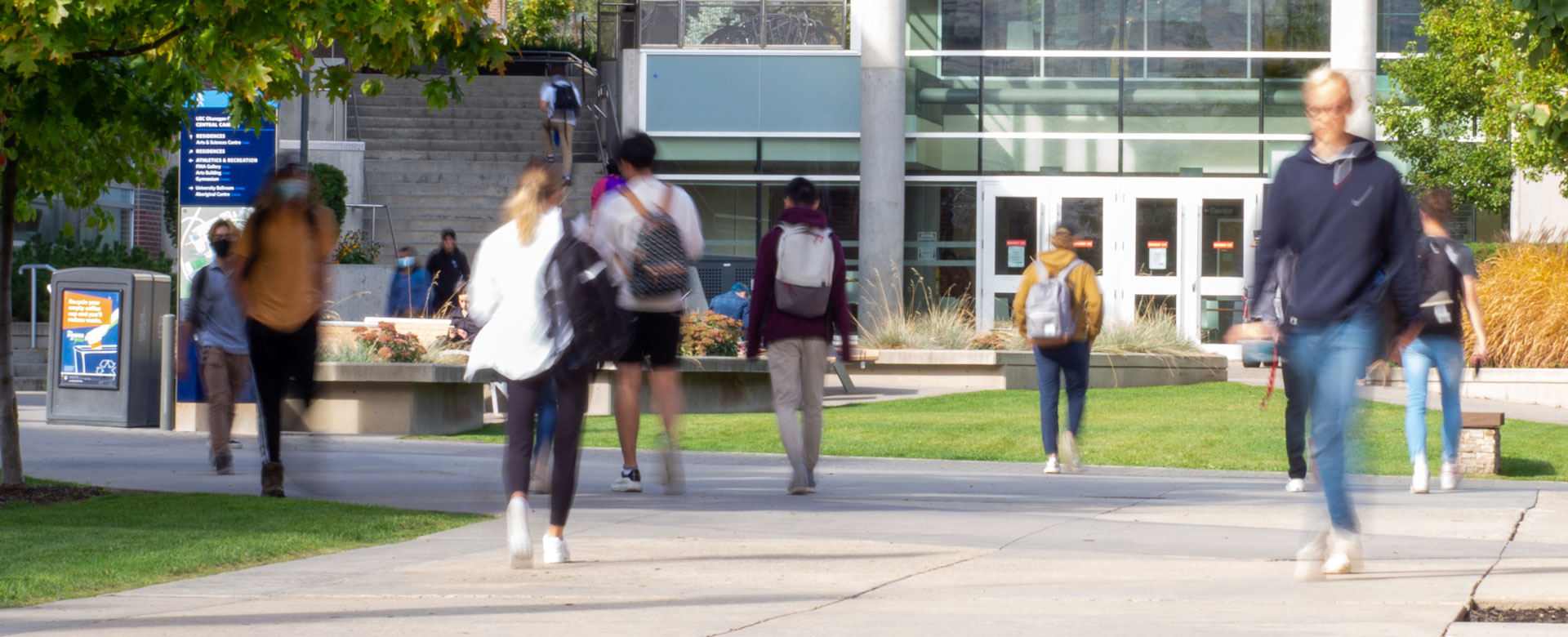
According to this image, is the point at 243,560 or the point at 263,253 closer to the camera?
the point at 243,560

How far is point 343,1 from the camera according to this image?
25.2ft

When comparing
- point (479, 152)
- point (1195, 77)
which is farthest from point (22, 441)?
point (1195, 77)

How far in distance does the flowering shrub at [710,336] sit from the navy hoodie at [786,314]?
6551 mm

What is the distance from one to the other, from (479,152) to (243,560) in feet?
70.4

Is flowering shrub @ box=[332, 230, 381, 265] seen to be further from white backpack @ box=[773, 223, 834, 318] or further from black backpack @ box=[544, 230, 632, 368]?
black backpack @ box=[544, 230, 632, 368]

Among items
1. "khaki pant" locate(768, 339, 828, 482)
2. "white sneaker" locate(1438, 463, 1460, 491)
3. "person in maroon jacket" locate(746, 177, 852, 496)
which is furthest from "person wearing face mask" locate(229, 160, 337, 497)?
"white sneaker" locate(1438, 463, 1460, 491)

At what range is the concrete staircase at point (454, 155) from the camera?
83.7ft

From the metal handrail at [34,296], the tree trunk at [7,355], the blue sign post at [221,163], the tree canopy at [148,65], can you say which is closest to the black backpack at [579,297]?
the tree canopy at [148,65]

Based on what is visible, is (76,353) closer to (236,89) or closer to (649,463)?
(649,463)

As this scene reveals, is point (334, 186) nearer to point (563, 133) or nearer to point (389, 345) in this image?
point (563, 133)

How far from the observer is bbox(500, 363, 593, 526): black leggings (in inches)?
247

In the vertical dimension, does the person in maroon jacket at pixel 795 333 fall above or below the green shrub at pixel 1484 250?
below

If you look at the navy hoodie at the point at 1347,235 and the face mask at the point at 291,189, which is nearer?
the navy hoodie at the point at 1347,235

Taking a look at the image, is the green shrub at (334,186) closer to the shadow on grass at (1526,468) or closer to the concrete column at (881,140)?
the concrete column at (881,140)
